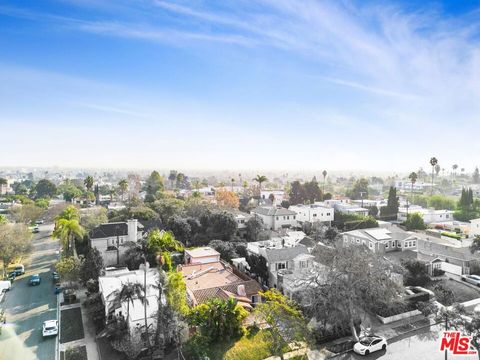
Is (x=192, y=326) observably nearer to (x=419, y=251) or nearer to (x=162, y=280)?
(x=162, y=280)

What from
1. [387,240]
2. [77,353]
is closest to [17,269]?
[77,353]

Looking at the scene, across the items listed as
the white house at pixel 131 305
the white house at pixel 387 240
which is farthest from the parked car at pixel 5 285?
the white house at pixel 387 240

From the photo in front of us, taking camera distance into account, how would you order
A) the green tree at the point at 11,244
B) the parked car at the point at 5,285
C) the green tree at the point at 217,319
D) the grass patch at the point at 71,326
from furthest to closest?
the green tree at the point at 11,244 → the parked car at the point at 5,285 → the grass patch at the point at 71,326 → the green tree at the point at 217,319

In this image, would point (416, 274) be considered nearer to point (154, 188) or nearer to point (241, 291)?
point (241, 291)

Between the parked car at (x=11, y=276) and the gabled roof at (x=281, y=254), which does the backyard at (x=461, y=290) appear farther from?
the parked car at (x=11, y=276)

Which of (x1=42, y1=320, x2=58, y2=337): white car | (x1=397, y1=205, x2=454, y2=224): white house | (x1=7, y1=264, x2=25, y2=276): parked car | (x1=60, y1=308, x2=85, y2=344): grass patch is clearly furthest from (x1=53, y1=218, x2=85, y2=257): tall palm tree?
(x1=397, y1=205, x2=454, y2=224): white house

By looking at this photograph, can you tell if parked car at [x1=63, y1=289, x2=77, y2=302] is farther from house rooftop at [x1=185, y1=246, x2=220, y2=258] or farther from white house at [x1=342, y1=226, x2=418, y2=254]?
white house at [x1=342, y1=226, x2=418, y2=254]

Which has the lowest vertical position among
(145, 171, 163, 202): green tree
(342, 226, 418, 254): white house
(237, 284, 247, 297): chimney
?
(237, 284, 247, 297): chimney
